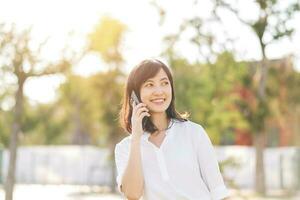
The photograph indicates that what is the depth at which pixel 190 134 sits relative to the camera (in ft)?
10.6

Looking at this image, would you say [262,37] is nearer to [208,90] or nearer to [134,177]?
[208,90]

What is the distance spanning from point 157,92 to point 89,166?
3093cm

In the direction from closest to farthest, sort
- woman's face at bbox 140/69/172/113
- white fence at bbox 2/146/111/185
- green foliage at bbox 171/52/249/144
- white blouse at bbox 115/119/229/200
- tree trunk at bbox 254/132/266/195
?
white blouse at bbox 115/119/229/200 → woman's face at bbox 140/69/172/113 → green foliage at bbox 171/52/249/144 → tree trunk at bbox 254/132/266/195 → white fence at bbox 2/146/111/185

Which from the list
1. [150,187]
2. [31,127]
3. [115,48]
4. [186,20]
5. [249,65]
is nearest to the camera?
[150,187]

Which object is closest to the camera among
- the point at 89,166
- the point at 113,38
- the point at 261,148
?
the point at 261,148

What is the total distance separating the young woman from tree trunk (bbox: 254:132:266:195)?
22.2m

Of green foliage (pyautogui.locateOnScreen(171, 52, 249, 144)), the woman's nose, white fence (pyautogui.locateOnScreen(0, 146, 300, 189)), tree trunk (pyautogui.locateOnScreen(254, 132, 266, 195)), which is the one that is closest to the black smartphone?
the woman's nose

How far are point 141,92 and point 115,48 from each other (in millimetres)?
24406

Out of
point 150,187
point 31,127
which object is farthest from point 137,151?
point 31,127

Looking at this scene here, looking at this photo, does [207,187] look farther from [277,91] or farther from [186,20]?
[277,91]

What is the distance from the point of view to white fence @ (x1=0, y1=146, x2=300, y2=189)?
91.4ft

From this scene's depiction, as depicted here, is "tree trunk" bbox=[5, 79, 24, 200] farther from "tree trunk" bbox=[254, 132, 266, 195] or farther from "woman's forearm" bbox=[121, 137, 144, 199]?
"tree trunk" bbox=[254, 132, 266, 195]

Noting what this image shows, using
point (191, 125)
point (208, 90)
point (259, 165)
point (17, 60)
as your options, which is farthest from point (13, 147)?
point (259, 165)

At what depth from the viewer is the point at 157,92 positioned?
322 centimetres
